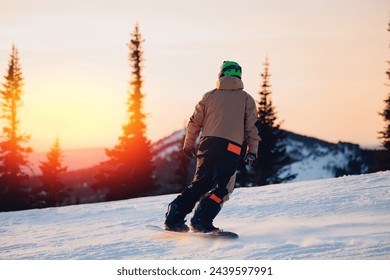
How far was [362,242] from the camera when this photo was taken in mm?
3885

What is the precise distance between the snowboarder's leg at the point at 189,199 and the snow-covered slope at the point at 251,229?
0.16m

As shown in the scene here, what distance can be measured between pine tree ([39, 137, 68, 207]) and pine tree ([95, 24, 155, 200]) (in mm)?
4103

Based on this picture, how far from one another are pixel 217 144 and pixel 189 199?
0.72 metres

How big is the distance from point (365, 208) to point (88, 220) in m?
4.27

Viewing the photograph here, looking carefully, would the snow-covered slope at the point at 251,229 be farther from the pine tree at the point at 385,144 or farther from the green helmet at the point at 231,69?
the pine tree at the point at 385,144

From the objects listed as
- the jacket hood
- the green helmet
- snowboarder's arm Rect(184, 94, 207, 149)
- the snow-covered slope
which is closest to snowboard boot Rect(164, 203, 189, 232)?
the snow-covered slope

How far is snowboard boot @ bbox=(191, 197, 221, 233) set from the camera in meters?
4.54

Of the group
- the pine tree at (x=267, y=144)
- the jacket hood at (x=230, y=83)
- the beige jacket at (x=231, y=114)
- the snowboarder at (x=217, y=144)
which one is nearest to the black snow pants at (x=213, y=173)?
the snowboarder at (x=217, y=144)

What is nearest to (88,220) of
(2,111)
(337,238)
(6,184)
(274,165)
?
(337,238)

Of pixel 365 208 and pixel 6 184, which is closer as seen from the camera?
pixel 365 208

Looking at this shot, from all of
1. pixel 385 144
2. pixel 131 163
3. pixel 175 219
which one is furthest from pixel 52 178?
pixel 175 219

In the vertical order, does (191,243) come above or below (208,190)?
below

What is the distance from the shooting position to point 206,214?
179 inches

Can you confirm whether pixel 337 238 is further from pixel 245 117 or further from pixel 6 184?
pixel 6 184
